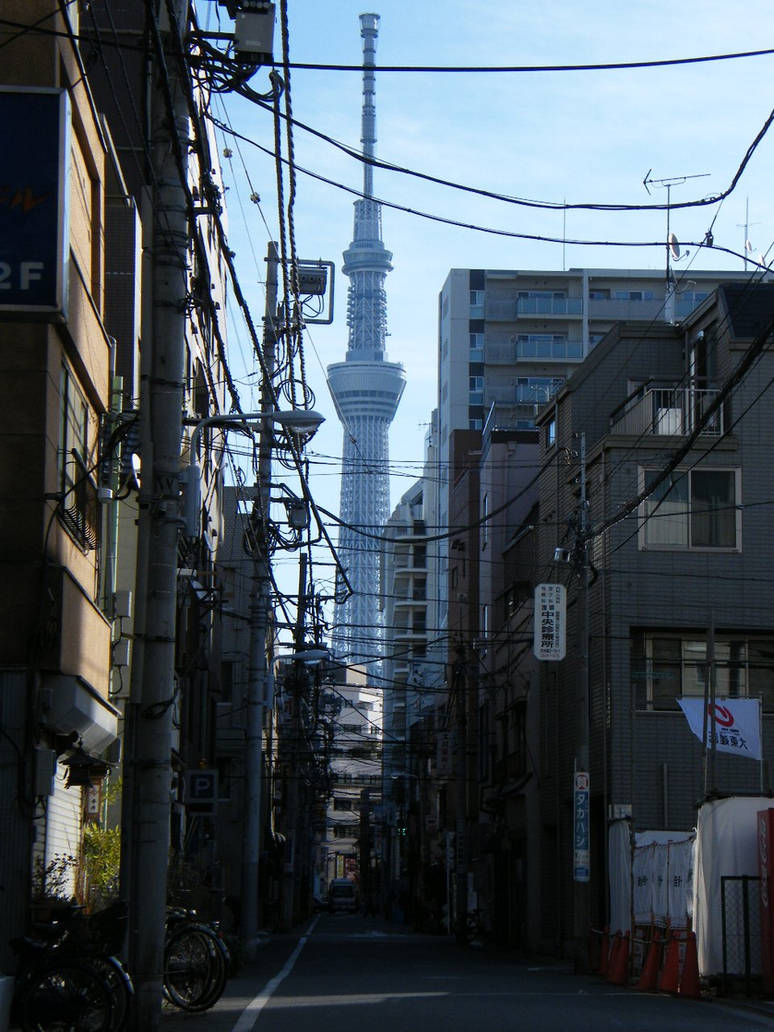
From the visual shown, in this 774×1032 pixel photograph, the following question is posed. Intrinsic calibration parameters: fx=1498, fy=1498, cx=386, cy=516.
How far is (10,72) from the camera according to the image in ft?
51.4

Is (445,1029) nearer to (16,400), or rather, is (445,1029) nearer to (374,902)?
(16,400)

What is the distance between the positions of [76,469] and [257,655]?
12.4 meters

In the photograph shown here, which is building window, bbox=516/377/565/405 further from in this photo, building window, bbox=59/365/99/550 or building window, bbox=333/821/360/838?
building window, bbox=59/365/99/550

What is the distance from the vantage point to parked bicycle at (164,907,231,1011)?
608 inches

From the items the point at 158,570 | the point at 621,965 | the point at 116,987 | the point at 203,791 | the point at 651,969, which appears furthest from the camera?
the point at 203,791

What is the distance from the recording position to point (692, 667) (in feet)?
115

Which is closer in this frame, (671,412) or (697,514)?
(697,514)

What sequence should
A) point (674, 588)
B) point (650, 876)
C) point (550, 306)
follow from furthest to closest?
point (550, 306), point (674, 588), point (650, 876)

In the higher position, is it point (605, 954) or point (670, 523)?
point (670, 523)

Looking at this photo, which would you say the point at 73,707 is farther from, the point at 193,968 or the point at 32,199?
the point at 32,199

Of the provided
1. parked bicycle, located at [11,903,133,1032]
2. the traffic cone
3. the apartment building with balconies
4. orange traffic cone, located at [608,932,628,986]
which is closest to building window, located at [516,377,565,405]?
the apartment building with balconies

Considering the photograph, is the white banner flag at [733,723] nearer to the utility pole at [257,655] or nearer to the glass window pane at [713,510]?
the utility pole at [257,655]

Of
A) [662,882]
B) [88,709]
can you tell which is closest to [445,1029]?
[88,709]

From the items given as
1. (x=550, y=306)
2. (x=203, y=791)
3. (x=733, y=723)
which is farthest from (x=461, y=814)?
(x=550, y=306)
